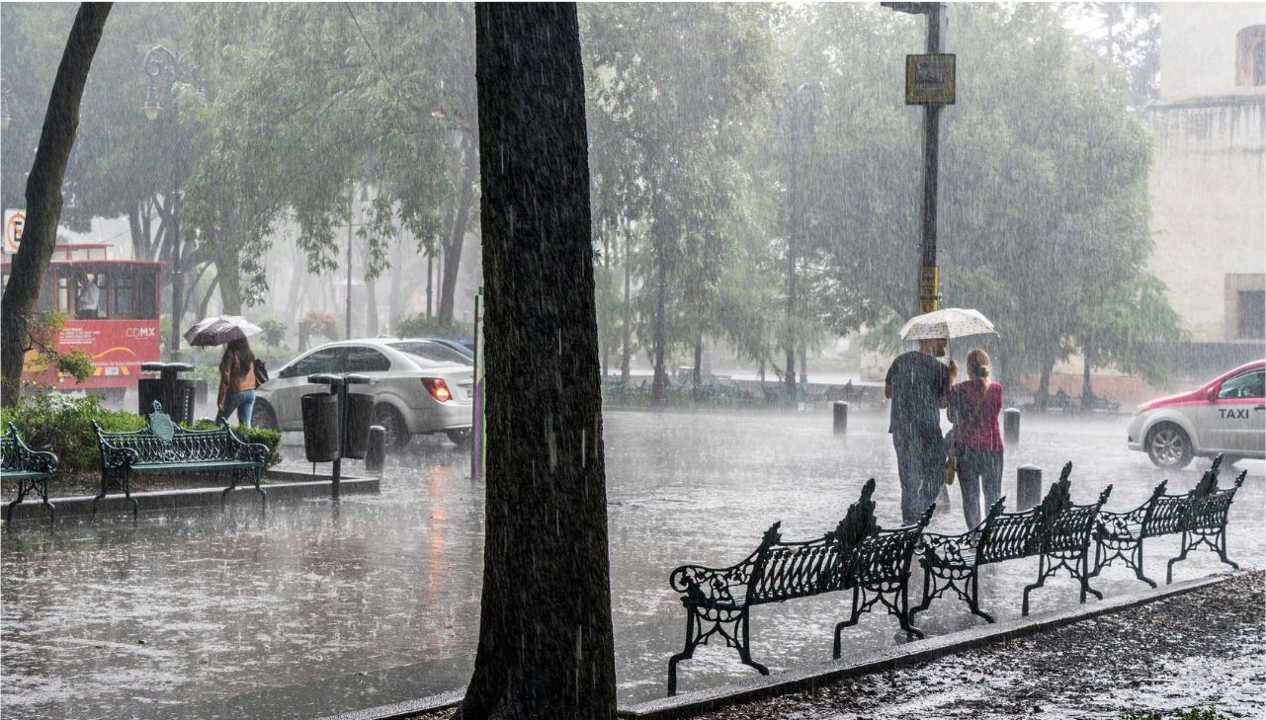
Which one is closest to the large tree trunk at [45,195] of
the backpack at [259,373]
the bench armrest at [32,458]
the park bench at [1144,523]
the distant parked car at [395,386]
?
the backpack at [259,373]

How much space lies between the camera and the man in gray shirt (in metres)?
11.9

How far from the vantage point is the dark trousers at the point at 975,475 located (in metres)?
12.1

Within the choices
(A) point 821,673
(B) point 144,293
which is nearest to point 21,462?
(A) point 821,673

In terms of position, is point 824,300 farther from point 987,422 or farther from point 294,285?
point 294,285

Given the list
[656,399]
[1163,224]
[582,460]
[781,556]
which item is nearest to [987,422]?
[781,556]

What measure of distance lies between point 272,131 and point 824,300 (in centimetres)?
1594

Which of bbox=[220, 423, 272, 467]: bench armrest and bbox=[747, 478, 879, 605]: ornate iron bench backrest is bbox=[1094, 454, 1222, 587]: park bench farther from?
bbox=[220, 423, 272, 467]: bench armrest

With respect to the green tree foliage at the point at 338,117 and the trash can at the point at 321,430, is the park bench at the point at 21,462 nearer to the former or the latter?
the trash can at the point at 321,430

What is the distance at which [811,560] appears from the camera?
706 cm

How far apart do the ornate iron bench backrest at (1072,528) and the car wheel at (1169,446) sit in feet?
37.8

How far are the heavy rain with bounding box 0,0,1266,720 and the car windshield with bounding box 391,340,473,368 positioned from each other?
0.10 meters

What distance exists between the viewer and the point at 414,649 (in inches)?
296

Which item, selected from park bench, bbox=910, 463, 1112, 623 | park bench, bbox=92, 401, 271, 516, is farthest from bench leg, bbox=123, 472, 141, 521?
park bench, bbox=910, 463, 1112, 623

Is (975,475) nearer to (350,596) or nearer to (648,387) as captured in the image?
(350,596)
